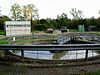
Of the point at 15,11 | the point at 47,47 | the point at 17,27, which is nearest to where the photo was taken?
the point at 47,47

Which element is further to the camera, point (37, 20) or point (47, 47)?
point (37, 20)

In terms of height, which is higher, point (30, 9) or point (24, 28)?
point (30, 9)

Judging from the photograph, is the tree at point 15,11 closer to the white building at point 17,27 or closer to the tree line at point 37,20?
the tree line at point 37,20

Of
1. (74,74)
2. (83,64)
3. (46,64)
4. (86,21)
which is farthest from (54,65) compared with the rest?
(86,21)

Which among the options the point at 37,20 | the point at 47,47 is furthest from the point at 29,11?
the point at 47,47

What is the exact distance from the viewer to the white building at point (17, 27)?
77.1 meters

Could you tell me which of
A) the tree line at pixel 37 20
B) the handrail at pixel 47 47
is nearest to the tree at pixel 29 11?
the tree line at pixel 37 20

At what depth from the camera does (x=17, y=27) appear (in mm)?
78500

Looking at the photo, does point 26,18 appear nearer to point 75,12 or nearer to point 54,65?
point 75,12

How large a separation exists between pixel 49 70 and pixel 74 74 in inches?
63.8

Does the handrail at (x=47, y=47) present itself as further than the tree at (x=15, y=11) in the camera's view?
No

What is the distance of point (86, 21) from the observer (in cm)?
10881

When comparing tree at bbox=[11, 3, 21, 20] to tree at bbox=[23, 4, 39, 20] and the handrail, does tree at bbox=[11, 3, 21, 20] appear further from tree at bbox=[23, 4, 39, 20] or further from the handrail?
the handrail

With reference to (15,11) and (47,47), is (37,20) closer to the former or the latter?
(15,11)
